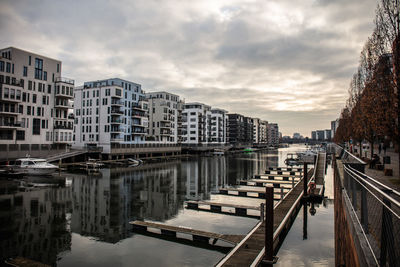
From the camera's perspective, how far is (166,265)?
1496 centimetres

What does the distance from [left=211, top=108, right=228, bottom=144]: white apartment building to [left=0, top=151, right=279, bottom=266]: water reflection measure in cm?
10232

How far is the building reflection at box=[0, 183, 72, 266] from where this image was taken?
16.2 metres

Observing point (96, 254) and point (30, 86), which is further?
point (30, 86)

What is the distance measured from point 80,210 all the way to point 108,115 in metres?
56.2

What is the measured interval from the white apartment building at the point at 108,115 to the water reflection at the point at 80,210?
3605 centimetres

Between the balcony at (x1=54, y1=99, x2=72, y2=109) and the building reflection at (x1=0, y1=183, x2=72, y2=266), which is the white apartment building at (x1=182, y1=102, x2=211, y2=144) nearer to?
the balcony at (x1=54, y1=99, x2=72, y2=109)

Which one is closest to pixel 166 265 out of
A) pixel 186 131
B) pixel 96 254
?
pixel 96 254

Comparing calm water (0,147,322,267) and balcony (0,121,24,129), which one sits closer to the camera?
calm water (0,147,322,267)

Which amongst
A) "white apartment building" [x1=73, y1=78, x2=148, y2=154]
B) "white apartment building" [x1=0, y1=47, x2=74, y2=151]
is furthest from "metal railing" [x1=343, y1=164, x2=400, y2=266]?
"white apartment building" [x1=73, y1=78, x2=148, y2=154]

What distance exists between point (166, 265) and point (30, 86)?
56909mm

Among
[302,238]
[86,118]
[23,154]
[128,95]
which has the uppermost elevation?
[128,95]

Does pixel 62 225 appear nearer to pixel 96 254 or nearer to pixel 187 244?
pixel 96 254

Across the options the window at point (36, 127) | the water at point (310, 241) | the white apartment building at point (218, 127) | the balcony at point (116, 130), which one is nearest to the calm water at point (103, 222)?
the water at point (310, 241)

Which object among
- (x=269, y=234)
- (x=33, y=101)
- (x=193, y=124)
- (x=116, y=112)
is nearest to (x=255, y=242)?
(x=269, y=234)
